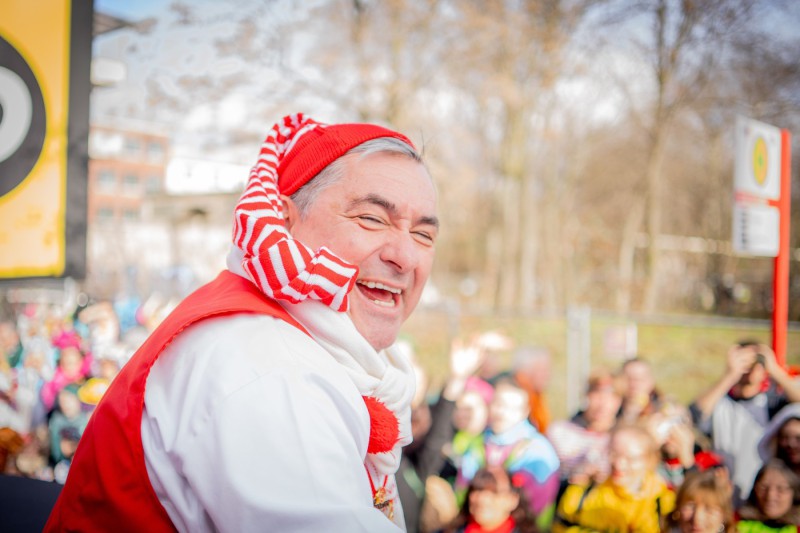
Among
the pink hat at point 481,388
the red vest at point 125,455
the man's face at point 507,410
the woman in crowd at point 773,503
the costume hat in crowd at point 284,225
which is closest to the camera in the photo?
the red vest at point 125,455

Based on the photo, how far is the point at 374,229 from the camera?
3.92ft

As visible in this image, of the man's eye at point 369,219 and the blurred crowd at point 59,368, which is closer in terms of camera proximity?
the man's eye at point 369,219

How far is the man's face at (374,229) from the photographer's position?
1.18 meters

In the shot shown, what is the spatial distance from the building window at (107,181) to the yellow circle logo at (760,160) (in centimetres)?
676

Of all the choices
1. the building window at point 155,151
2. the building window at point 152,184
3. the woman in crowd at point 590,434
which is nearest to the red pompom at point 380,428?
the woman in crowd at point 590,434

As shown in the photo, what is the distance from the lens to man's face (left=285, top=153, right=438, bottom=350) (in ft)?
3.88

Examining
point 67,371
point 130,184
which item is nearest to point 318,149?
point 67,371

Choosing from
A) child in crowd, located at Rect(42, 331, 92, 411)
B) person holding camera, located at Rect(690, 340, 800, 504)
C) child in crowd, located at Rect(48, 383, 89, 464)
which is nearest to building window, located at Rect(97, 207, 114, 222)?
child in crowd, located at Rect(42, 331, 92, 411)

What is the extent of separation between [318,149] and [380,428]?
1.80ft

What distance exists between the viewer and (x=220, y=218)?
23.9 ft

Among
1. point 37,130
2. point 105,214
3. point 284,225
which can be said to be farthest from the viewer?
point 105,214

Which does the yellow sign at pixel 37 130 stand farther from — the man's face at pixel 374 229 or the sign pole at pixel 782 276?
the sign pole at pixel 782 276

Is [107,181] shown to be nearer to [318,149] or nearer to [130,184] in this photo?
[130,184]

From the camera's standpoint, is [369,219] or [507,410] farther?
[507,410]
